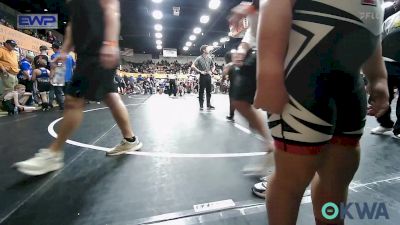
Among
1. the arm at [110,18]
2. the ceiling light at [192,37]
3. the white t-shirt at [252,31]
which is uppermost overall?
the ceiling light at [192,37]

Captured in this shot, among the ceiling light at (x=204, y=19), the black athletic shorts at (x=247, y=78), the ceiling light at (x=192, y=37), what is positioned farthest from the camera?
the ceiling light at (x=192, y=37)

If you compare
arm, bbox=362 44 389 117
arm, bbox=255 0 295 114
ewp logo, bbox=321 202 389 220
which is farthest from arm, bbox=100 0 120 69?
ewp logo, bbox=321 202 389 220

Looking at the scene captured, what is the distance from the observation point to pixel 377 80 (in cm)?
85

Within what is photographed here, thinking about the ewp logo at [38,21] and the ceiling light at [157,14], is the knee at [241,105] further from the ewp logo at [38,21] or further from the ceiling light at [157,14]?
the ceiling light at [157,14]

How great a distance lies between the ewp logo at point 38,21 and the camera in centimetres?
1073

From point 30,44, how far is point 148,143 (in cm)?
922

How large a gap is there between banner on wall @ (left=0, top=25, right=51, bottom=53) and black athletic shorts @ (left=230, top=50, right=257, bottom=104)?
334 inches

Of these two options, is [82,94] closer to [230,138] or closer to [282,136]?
[282,136]

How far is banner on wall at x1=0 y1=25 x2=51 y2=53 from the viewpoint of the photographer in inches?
300

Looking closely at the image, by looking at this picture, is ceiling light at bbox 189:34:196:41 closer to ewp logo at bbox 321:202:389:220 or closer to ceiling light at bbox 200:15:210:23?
ceiling light at bbox 200:15:210:23

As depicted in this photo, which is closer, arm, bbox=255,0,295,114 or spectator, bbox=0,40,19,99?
arm, bbox=255,0,295,114

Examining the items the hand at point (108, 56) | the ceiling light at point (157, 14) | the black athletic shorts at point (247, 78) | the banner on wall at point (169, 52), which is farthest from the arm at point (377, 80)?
the banner on wall at point (169, 52)

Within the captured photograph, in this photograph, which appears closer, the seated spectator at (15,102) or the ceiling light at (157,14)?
the seated spectator at (15,102)

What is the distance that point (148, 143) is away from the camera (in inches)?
104
